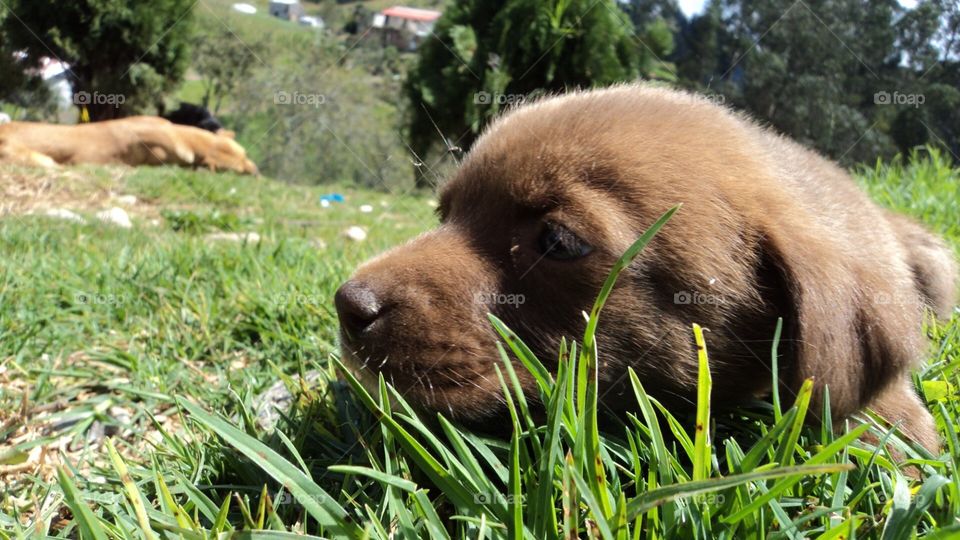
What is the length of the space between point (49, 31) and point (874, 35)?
11513 mm

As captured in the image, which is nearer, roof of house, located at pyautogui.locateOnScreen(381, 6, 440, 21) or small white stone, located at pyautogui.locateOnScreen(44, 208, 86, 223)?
small white stone, located at pyautogui.locateOnScreen(44, 208, 86, 223)

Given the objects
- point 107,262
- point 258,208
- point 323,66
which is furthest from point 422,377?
point 323,66

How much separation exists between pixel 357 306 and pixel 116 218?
5.29 metres

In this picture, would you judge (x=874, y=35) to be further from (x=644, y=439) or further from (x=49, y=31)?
(x=49, y=31)

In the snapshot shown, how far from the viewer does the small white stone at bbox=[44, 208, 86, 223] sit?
19.4 ft

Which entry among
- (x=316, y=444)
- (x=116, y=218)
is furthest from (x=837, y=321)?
(x=116, y=218)

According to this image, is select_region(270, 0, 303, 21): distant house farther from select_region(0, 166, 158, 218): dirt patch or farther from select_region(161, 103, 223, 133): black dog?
select_region(0, 166, 158, 218): dirt patch

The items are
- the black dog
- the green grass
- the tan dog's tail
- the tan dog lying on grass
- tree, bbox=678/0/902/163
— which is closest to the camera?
the green grass

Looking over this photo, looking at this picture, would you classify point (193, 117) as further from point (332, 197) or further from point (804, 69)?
point (804, 69)

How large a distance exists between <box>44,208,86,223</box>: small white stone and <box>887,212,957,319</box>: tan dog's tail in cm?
548

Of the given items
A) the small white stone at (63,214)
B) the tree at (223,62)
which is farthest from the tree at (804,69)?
the tree at (223,62)

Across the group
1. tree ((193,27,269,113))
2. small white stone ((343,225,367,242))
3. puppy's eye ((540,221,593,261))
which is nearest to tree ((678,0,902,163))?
small white stone ((343,225,367,242))

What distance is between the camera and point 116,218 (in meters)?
6.25

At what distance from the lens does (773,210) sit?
1764 mm
